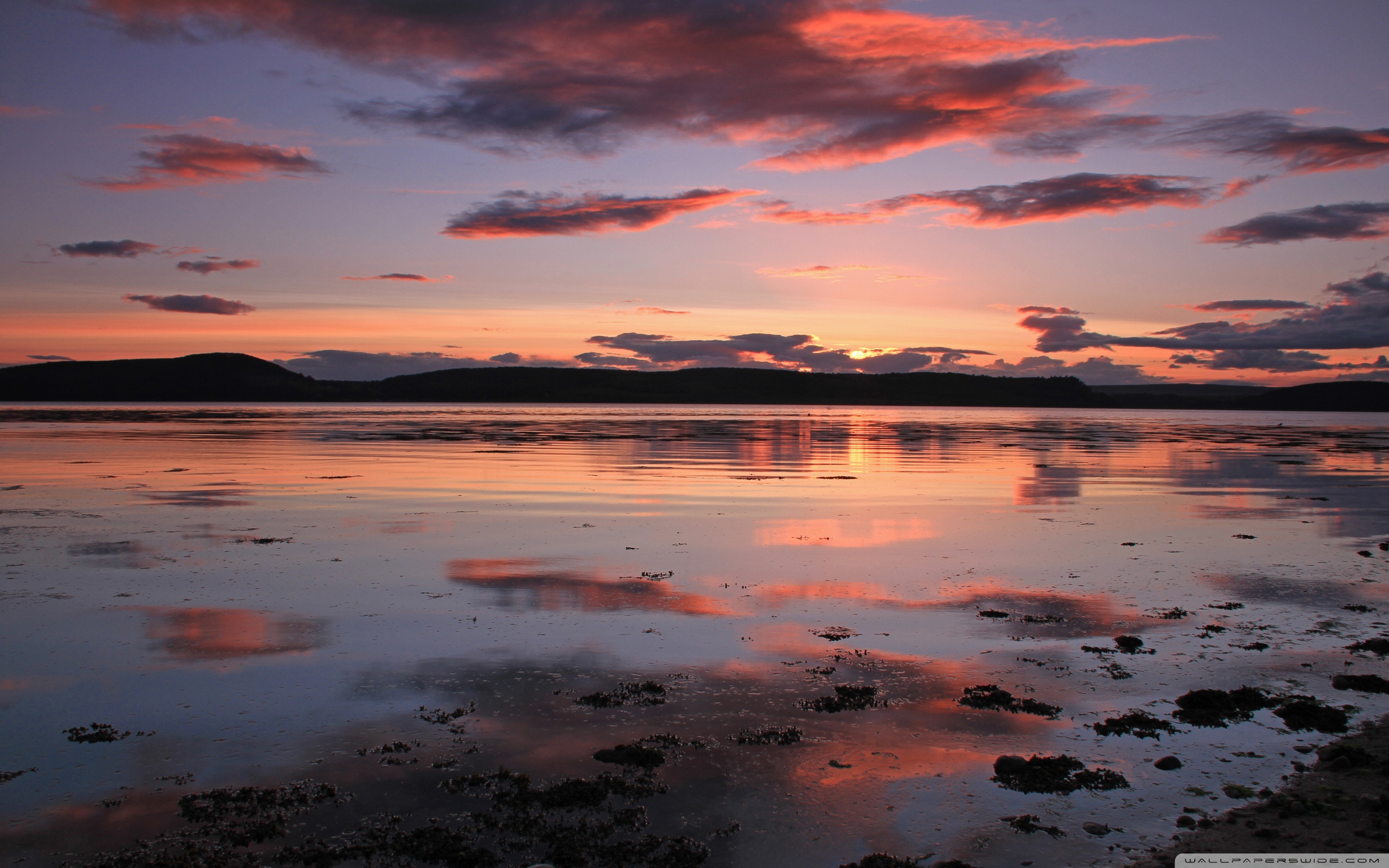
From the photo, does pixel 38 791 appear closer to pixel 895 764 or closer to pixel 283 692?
pixel 283 692

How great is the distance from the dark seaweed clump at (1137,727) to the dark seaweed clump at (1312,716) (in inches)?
38.4

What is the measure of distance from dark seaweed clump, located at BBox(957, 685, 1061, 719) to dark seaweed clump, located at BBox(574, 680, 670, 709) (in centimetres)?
263

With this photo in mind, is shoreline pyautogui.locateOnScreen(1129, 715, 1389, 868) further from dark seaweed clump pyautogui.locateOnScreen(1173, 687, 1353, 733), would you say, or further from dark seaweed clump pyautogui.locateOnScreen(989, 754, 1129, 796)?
dark seaweed clump pyautogui.locateOnScreen(1173, 687, 1353, 733)

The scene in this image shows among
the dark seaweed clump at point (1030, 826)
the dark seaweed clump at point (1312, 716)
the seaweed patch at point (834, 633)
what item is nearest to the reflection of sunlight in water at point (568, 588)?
the seaweed patch at point (834, 633)

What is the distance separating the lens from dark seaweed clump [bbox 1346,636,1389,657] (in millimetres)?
8898

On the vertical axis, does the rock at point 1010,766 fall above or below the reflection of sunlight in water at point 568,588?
below

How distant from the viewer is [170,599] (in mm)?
10867

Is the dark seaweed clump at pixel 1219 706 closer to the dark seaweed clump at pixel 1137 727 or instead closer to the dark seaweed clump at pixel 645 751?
the dark seaweed clump at pixel 1137 727

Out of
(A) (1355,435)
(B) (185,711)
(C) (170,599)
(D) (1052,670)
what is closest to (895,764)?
(D) (1052,670)

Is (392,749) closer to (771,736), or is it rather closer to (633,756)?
(633,756)

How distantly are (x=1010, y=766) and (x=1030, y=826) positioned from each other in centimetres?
78

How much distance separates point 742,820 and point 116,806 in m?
4.04

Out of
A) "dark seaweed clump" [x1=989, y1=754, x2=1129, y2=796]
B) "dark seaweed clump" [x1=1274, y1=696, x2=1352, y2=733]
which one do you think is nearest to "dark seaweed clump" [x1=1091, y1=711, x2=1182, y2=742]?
"dark seaweed clump" [x1=989, y1=754, x2=1129, y2=796]

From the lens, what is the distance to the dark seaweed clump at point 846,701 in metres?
7.32
